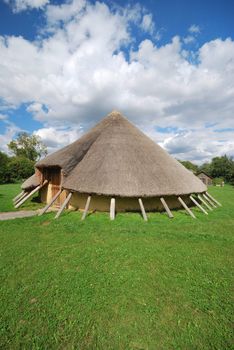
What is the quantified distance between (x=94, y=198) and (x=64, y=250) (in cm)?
610

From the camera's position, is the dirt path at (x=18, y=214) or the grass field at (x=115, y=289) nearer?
the grass field at (x=115, y=289)

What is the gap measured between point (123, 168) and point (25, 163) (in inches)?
1868

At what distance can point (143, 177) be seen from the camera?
41.9ft

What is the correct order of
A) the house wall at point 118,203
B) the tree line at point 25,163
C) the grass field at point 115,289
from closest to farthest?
the grass field at point 115,289 < the house wall at point 118,203 < the tree line at point 25,163

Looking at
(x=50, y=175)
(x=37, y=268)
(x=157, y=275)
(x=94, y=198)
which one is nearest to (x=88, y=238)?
(x=37, y=268)

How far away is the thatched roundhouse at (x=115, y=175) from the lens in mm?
12102

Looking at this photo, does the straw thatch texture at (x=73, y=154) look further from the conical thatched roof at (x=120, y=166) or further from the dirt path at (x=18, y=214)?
the dirt path at (x=18, y=214)

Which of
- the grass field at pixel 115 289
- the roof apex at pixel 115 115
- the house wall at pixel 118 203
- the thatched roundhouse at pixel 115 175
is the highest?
the roof apex at pixel 115 115

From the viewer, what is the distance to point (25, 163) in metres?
53.1

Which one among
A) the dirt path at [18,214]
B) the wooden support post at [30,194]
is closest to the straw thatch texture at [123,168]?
the wooden support post at [30,194]

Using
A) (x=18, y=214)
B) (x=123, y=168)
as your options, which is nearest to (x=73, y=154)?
(x=123, y=168)

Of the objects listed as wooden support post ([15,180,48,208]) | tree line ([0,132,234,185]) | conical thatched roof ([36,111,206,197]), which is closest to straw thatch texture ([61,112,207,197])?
conical thatched roof ([36,111,206,197])

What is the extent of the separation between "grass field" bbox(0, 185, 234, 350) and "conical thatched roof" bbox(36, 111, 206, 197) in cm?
347

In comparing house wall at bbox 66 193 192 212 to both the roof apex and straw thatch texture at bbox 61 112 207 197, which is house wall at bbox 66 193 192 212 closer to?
straw thatch texture at bbox 61 112 207 197
